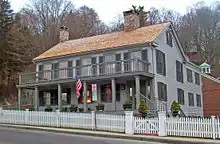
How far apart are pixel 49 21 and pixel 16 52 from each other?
11.0m

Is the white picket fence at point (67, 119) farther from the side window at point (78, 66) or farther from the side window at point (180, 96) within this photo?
the side window at point (180, 96)

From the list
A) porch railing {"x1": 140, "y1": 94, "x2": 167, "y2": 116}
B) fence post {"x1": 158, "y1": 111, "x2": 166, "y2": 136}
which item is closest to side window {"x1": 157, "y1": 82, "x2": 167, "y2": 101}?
porch railing {"x1": 140, "y1": 94, "x2": 167, "y2": 116}

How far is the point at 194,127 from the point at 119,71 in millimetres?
8946

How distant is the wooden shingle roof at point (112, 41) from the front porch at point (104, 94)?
2.81m

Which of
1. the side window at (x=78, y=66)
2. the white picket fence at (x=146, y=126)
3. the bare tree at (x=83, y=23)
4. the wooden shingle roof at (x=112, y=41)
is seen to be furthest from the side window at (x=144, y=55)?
the bare tree at (x=83, y=23)

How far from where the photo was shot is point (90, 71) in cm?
2575

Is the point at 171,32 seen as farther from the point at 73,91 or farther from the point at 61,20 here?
the point at 61,20

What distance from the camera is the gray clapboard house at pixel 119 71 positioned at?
2433 centimetres

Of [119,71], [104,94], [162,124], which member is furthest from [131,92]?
[162,124]

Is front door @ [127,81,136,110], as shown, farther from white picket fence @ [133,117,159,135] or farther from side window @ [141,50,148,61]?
white picket fence @ [133,117,159,135]

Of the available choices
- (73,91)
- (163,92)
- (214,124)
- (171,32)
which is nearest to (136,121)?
(214,124)

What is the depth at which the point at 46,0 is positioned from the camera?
53.5m

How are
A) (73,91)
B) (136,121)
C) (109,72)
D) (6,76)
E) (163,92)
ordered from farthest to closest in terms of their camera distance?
(6,76) → (73,91) → (163,92) → (109,72) → (136,121)

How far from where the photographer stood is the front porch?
24.0 metres
